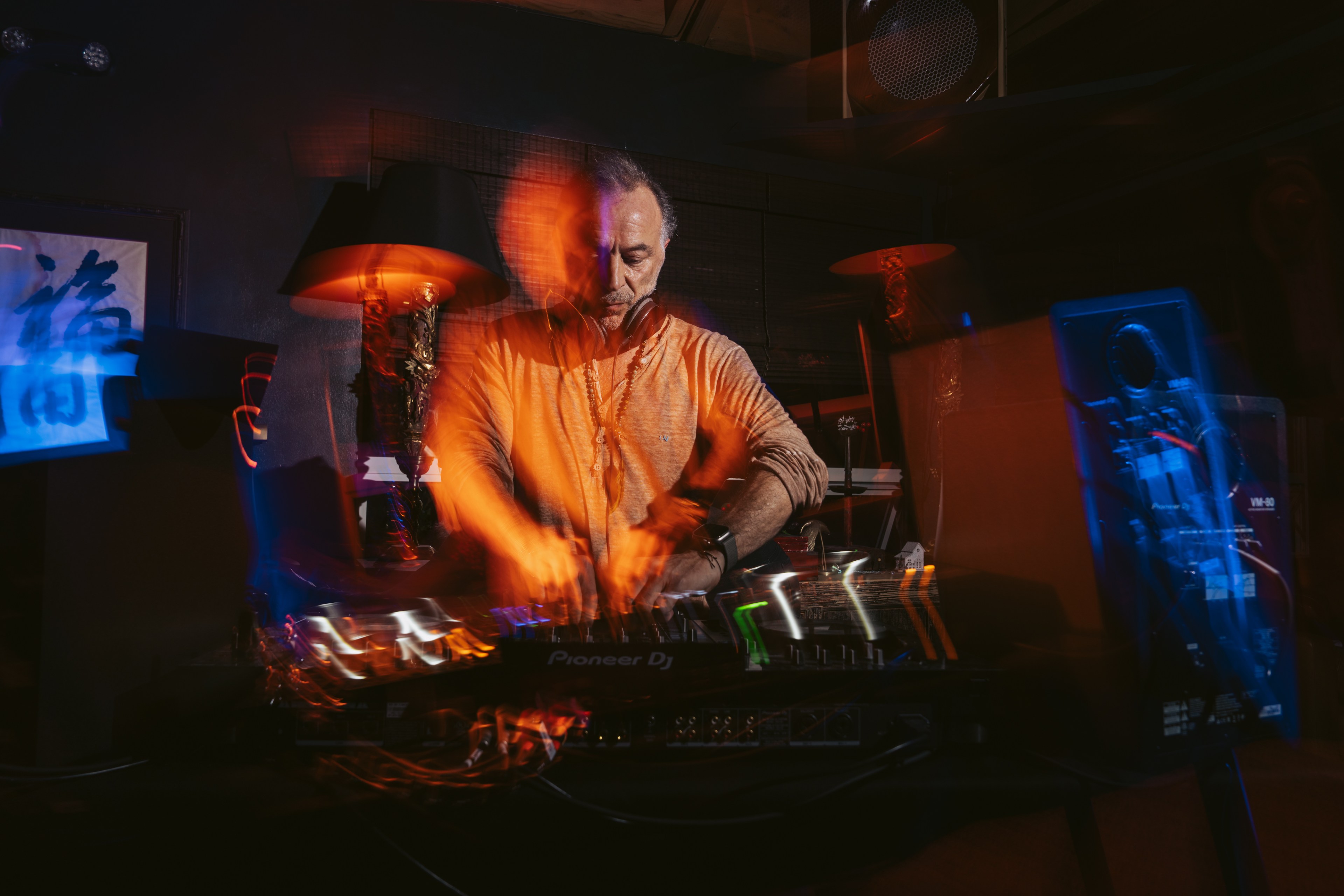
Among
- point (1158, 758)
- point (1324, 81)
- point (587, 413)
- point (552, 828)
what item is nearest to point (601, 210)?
point (587, 413)

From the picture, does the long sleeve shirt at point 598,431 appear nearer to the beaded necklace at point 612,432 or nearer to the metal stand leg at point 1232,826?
the beaded necklace at point 612,432

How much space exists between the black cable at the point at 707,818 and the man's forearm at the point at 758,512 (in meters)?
0.62

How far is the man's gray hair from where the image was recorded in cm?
141

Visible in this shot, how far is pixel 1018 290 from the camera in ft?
5.45

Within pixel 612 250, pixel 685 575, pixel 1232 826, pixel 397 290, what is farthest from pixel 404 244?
pixel 1232 826

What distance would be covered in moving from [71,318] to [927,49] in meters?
1.68

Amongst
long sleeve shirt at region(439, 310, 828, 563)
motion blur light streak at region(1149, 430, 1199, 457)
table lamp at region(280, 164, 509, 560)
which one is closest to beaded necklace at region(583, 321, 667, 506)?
long sleeve shirt at region(439, 310, 828, 563)

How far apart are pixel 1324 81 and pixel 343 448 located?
2.02 meters

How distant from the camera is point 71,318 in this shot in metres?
1.14

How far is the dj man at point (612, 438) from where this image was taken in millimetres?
1259

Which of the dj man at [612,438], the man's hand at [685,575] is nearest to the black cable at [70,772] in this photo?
the dj man at [612,438]

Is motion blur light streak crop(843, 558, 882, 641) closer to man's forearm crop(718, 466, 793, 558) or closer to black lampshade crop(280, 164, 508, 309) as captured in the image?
man's forearm crop(718, 466, 793, 558)

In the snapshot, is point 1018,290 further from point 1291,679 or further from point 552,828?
point 552,828

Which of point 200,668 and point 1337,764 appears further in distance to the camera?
point 1337,764
